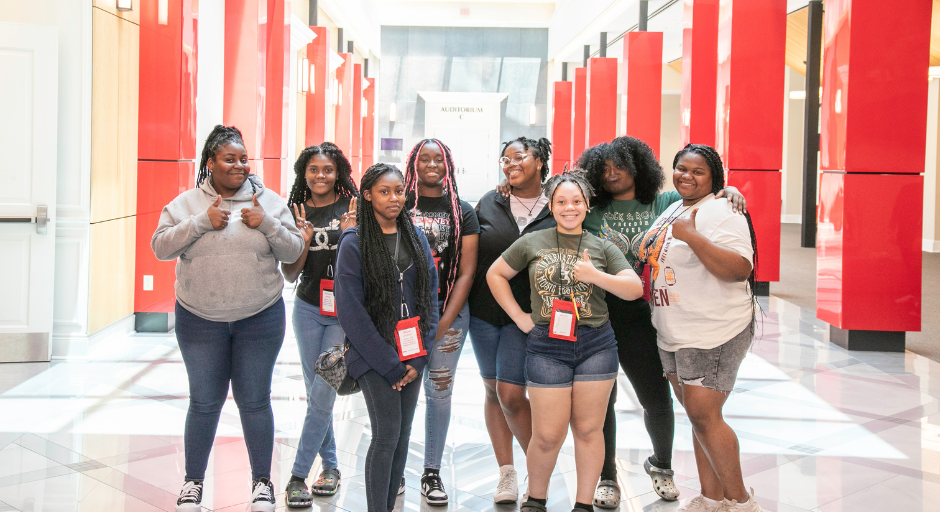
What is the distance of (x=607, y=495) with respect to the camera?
3084 mm

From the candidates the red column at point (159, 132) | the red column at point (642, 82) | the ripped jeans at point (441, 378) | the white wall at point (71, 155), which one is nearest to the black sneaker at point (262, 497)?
the ripped jeans at point (441, 378)

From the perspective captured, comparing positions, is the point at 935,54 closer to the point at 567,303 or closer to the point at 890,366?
the point at 890,366

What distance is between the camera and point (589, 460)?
280 cm

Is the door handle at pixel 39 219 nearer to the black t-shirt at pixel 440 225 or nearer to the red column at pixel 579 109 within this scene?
the black t-shirt at pixel 440 225

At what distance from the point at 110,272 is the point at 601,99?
12047mm

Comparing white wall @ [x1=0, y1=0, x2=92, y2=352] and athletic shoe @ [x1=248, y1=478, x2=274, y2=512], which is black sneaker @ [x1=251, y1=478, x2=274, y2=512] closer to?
athletic shoe @ [x1=248, y1=478, x2=274, y2=512]

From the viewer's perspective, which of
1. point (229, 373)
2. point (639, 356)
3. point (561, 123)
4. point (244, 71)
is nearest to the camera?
point (229, 373)

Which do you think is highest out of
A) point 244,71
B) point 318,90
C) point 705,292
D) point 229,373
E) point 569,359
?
point 318,90

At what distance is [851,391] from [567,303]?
333cm

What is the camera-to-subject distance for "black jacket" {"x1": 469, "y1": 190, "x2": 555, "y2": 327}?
3016 millimetres

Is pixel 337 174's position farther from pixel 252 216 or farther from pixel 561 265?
pixel 561 265

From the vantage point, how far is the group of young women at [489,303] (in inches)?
105

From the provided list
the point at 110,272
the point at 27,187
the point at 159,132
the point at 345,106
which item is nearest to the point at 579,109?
the point at 345,106

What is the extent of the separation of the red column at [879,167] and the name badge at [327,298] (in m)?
4.90
